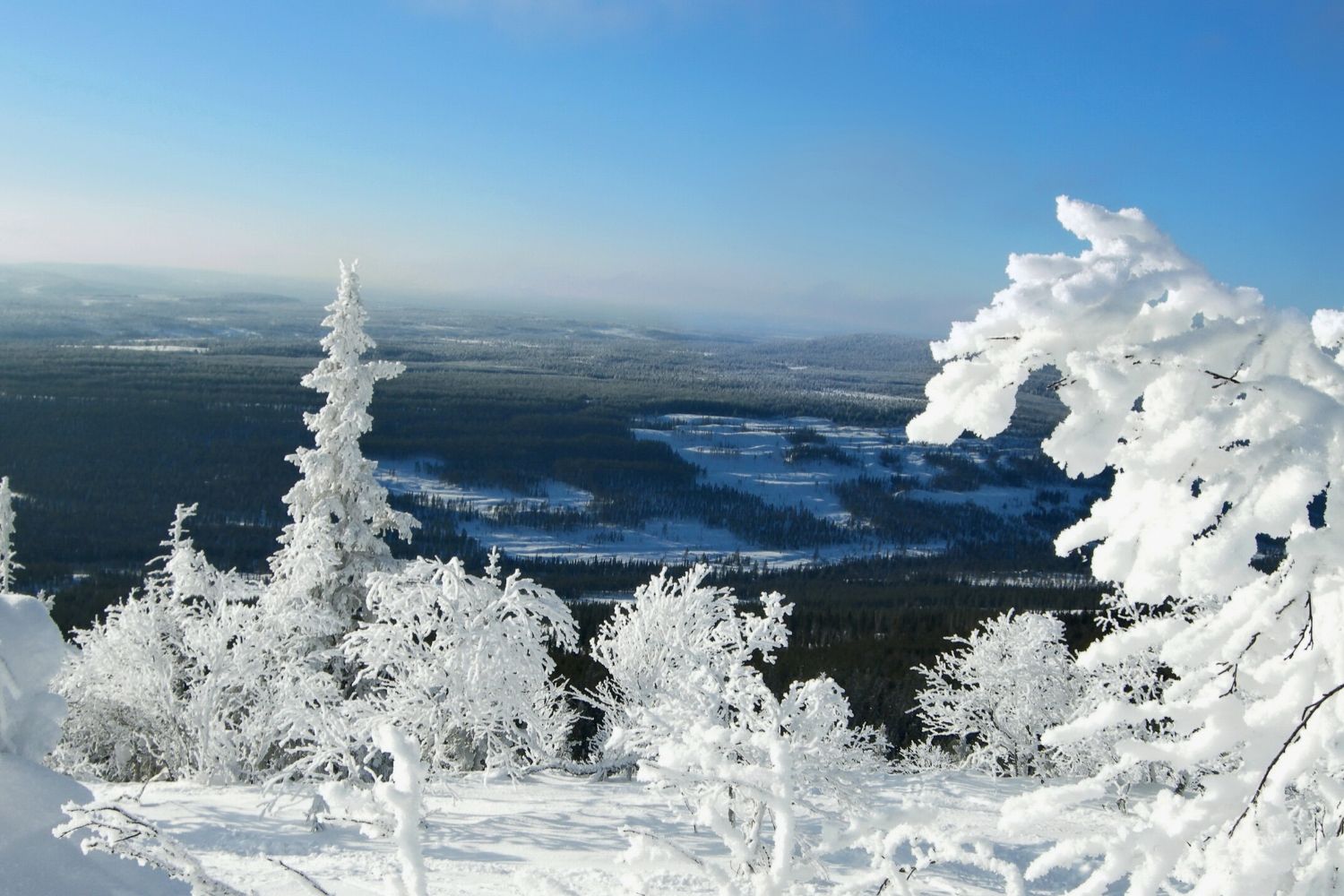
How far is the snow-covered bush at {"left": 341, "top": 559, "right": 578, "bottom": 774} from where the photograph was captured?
1477 cm

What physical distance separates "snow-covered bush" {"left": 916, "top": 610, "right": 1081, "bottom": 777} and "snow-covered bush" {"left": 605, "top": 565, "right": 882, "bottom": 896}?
558cm

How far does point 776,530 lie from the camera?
437 ft

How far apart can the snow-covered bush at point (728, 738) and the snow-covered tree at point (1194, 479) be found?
156 centimetres

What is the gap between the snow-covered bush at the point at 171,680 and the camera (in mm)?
17609

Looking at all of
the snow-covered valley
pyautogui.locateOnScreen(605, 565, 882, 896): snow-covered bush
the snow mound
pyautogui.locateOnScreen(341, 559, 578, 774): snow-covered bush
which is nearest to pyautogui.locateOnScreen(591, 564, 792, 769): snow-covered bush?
pyautogui.locateOnScreen(605, 565, 882, 896): snow-covered bush

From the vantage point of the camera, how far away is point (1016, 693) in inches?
953

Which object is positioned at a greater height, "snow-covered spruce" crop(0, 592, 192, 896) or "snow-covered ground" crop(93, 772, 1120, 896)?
"snow-covered spruce" crop(0, 592, 192, 896)

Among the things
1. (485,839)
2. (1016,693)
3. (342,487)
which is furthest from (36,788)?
(1016,693)

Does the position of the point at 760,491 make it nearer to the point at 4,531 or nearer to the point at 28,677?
the point at 4,531

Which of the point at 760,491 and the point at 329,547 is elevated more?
the point at 329,547

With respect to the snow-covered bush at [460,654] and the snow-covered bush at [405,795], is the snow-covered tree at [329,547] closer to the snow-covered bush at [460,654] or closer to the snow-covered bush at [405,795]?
the snow-covered bush at [460,654]

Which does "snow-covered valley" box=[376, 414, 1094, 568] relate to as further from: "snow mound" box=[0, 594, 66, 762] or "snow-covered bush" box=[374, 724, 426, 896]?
"snow-covered bush" box=[374, 724, 426, 896]

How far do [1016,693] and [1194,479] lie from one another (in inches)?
972

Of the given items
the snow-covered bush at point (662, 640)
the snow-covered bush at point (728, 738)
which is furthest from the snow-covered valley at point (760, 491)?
the snow-covered bush at point (728, 738)
